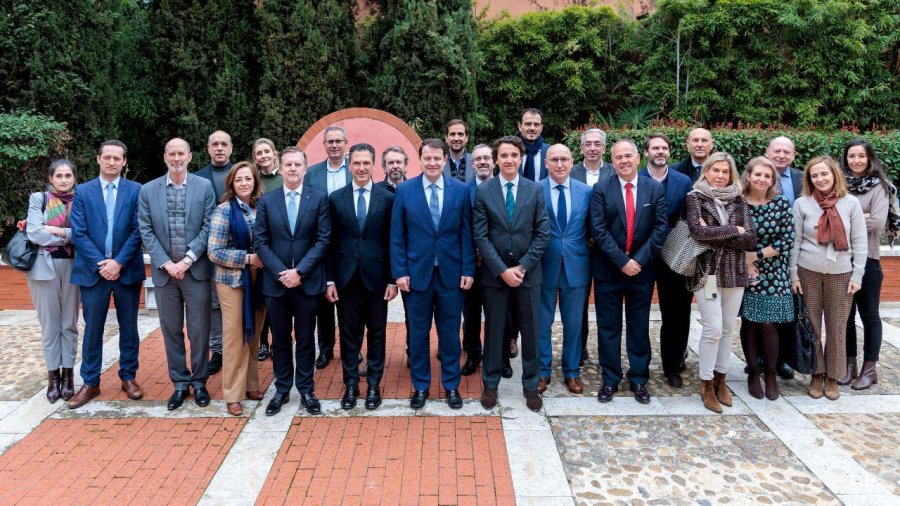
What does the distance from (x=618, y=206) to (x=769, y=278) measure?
1.24 metres

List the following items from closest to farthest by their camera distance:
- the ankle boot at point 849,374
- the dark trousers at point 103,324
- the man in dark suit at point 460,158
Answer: the dark trousers at point 103,324 < the ankle boot at point 849,374 < the man in dark suit at point 460,158

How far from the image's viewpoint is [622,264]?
453 cm

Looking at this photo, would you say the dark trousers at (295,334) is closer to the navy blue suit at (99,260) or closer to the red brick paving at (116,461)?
the red brick paving at (116,461)

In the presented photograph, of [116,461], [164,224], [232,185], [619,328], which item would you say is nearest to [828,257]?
[619,328]

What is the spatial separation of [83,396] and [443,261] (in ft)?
9.40

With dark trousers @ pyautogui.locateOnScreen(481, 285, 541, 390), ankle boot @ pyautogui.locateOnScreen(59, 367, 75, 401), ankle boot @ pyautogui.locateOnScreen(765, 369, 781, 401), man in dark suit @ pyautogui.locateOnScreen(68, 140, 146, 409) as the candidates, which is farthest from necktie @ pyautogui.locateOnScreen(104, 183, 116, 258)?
ankle boot @ pyautogui.locateOnScreen(765, 369, 781, 401)

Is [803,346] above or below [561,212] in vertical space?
below

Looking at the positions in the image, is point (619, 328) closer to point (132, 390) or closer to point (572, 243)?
point (572, 243)

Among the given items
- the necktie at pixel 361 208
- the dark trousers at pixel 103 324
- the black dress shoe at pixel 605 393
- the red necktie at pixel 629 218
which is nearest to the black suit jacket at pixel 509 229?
the red necktie at pixel 629 218

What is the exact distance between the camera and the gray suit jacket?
4.50 m

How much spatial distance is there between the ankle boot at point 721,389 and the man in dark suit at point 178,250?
376 centimetres

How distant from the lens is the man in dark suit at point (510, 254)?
4.46 m

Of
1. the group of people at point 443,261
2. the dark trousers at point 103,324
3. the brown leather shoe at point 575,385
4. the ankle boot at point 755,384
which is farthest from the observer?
the brown leather shoe at point 575,385

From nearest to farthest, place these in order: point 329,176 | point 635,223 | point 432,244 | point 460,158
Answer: point 432,244 → point 635,223 → point 329,176 → point 460,158
